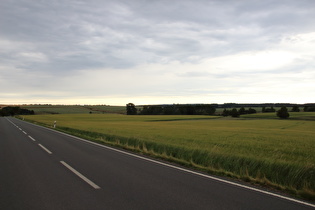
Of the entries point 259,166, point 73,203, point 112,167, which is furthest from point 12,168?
point 259,166

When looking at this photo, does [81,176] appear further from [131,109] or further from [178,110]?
[131,109]

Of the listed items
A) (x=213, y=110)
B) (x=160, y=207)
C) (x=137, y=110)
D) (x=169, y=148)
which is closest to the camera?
(x=160, y=207)

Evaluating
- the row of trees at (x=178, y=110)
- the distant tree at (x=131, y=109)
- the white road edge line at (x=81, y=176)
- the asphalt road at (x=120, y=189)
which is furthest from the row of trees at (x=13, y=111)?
the asphalt road at (x=120, y=189)

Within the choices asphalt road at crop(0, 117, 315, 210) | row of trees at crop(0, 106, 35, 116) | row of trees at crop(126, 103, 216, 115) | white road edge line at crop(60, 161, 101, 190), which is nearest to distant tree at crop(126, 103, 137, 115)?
row of trees at crop(126, 103, 216, 115)

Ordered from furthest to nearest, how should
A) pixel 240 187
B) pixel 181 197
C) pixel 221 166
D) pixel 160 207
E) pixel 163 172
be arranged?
pixel 221 166 < pixel 163 172 < pixel 240 187 < pixel 181 197 < pixel 160 207

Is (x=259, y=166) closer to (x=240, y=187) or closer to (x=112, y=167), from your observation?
(x=240, y=187)

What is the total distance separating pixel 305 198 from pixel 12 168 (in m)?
8.24

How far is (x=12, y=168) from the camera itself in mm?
7734

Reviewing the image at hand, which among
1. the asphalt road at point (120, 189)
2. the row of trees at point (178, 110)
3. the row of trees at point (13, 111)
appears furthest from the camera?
the row of trees at point (13, 111)

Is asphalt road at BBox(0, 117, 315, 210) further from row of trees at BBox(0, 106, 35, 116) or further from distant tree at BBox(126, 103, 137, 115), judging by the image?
row of trees at BBox(0, 106, 35, 116)

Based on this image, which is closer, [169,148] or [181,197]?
[181,197]

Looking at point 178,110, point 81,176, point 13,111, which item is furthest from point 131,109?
point 81,176

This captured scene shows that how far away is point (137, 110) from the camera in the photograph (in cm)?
13512

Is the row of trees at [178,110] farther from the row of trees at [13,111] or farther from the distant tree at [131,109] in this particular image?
the row of trees at [13,111]
